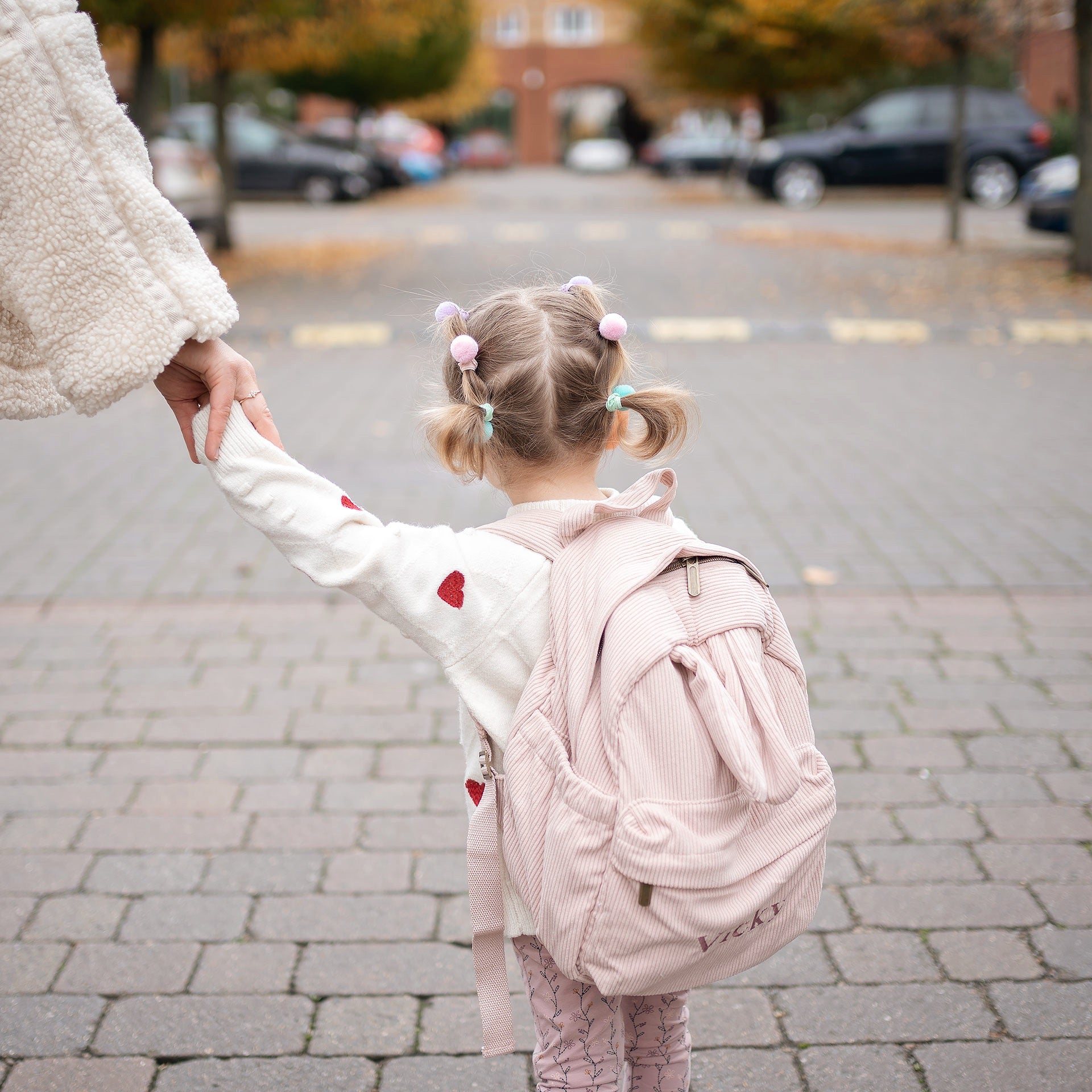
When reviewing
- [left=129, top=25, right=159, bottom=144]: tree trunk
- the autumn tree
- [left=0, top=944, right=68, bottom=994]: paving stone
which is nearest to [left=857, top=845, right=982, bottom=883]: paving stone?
[left=0, top=944, right=68, bottom=994]: paving stone

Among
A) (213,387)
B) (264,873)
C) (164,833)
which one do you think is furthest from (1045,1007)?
(164,833)

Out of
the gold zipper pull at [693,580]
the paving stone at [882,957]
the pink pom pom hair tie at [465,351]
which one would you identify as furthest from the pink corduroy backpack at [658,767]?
the paving stone at [882,957]

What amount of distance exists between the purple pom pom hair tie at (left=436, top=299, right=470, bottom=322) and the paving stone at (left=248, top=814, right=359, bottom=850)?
1.64 meters

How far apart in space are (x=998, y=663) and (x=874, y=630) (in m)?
0.44

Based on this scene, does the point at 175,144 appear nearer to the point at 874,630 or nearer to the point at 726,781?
the point at 874,630

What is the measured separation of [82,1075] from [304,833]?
2.91 ft

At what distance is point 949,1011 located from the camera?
2326mm

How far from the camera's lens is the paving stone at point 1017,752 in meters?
3.27

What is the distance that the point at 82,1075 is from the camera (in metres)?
2.16

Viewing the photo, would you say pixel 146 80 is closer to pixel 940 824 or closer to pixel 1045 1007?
pixel 940 824

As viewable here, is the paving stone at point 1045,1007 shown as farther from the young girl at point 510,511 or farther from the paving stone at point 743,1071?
the young girl at point 510,511

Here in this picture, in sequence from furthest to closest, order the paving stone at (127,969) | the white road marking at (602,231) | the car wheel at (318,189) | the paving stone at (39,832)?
the car wheel at (318,189)
the white road marking at (602,231)
the paving stone at (39,832)
the paving stone at (127,969)

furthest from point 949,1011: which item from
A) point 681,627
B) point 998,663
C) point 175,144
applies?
point 175,144

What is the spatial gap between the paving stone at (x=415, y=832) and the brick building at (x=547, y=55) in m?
54.9
